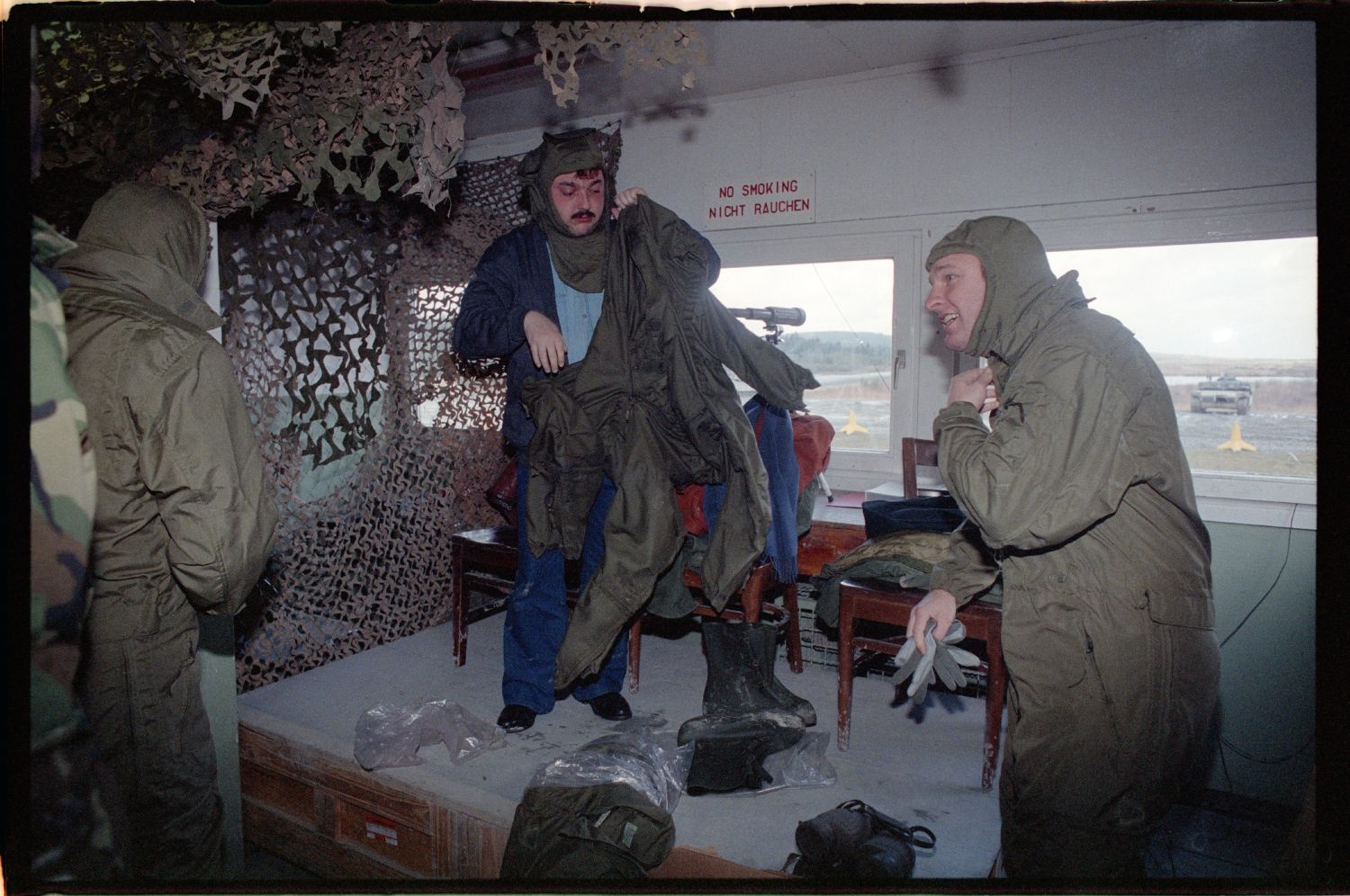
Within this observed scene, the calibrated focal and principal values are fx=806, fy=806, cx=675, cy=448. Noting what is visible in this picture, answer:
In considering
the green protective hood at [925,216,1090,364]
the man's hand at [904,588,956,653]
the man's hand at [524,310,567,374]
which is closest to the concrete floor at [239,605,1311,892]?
the man's hand at [904,588,956,653]

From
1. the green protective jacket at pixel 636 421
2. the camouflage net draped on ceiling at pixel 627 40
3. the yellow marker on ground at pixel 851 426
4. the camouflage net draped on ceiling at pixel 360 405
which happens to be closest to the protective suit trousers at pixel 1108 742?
the green protective jacket at pixel 636 421

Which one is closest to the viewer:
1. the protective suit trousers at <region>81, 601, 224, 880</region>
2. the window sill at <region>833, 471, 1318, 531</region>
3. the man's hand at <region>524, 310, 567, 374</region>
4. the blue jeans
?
the protective suit trousers at <region>81, 601, 224, 880</region>

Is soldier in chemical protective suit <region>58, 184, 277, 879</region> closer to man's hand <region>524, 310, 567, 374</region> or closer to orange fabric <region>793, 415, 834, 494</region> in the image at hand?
man's hand <region>524, 310, 567, 374</region>

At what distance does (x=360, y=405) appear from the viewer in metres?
3.09

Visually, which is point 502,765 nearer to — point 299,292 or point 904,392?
point 299,292

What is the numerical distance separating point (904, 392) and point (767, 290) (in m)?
0.76

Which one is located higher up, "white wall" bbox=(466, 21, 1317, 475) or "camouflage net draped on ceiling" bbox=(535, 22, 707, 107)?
"white wall" bbox=(466, 21, 1317, 475)

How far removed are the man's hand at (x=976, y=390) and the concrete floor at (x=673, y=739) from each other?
1.07 m

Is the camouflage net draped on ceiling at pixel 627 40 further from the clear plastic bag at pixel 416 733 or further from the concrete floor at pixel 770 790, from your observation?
the clear plastic bag at pixel 416 733

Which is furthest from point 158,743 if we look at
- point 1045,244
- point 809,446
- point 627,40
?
point 1045,244

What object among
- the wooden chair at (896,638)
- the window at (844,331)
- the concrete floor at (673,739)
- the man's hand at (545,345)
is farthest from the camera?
the window at (844,331)

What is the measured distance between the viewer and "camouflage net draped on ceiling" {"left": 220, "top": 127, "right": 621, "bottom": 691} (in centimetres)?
278

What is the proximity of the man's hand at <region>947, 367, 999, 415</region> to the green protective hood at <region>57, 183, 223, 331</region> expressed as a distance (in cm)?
142

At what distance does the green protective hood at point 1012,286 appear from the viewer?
1433mm
